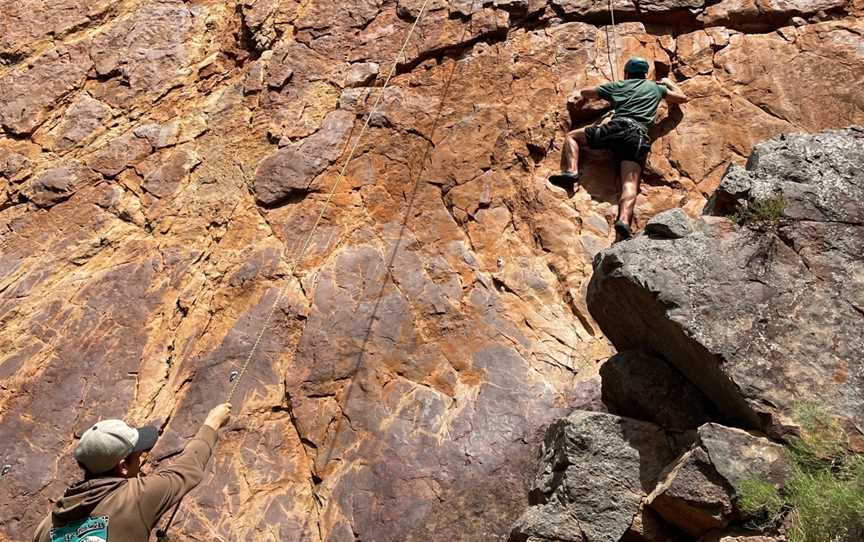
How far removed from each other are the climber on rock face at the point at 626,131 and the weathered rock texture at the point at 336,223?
7.6 inches

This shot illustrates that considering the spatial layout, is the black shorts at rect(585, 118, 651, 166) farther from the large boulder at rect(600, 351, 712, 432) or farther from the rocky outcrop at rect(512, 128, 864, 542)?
the large boulder at rect(600, 351, 712, 432)

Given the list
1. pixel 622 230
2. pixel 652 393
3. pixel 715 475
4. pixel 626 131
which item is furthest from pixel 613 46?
pixel 715 475

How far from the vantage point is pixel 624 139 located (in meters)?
7.09

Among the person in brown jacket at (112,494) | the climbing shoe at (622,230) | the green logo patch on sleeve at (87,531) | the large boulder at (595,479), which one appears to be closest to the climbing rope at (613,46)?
the climbing shoe at (622,230)

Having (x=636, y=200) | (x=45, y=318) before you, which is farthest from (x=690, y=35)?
(x=45, y=318)

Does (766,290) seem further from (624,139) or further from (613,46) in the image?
(613,46)

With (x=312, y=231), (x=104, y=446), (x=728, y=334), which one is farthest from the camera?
(x=312, y=231)

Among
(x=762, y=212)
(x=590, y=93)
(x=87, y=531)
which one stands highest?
(x=87, y=531)

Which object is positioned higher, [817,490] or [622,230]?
[817,490]

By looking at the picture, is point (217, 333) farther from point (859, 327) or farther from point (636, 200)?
point (859, 327)

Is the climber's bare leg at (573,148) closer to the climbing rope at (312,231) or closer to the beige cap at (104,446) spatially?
the climbing rope at (312,231)

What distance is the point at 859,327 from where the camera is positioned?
194 inches

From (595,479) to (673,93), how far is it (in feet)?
12.4

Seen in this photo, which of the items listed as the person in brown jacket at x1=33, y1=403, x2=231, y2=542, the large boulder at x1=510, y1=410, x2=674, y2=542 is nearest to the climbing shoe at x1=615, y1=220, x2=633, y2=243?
the large boulder at x1=510, y1=410, x2=674, y2=542
